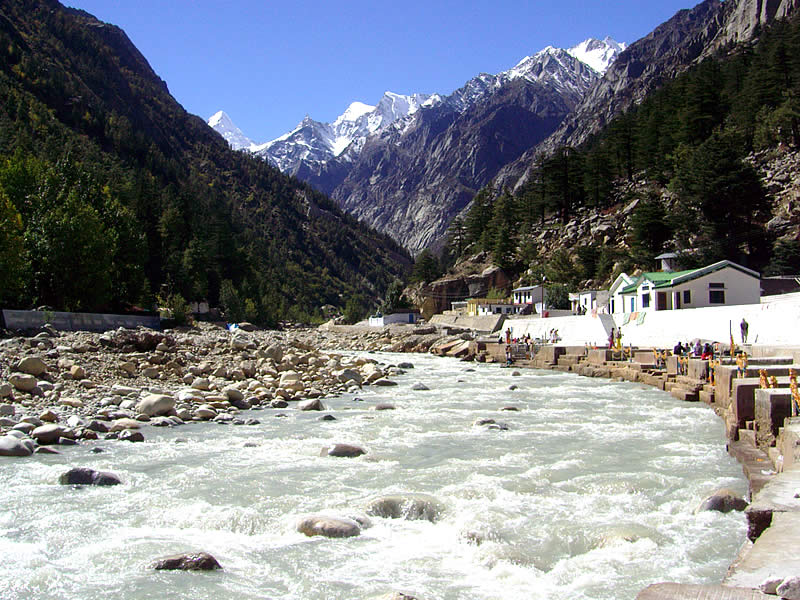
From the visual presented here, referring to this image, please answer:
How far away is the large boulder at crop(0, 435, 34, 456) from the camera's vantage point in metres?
12.4

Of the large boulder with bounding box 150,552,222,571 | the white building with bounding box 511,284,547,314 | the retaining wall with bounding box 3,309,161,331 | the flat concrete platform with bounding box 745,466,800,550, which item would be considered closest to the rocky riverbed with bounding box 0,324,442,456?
the retaining wall with bounding box 3,309,161,331

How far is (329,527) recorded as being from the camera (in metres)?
8.60

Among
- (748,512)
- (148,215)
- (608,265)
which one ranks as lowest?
(748,512)

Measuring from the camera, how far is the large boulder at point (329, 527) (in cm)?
854

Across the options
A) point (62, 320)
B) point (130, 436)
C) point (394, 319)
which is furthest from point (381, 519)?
point (394, 319)

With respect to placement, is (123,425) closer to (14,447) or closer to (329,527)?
(14,447)

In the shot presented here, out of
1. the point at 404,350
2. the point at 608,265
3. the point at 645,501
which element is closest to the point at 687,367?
the point at 645,501

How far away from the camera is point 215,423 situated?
57.4ft

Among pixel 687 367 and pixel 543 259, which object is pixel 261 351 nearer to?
pixel 687 367

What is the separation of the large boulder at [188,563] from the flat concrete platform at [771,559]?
18.3 ft

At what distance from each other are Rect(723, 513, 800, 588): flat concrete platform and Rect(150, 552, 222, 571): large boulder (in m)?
5.57

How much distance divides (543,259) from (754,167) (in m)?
30.4

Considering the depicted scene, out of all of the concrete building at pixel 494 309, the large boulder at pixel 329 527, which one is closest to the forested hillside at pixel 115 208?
the concrete building at pixel 494 309

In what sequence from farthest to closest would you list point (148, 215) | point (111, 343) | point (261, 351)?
point (148, 215), point (261, 351), point (111, 343)
